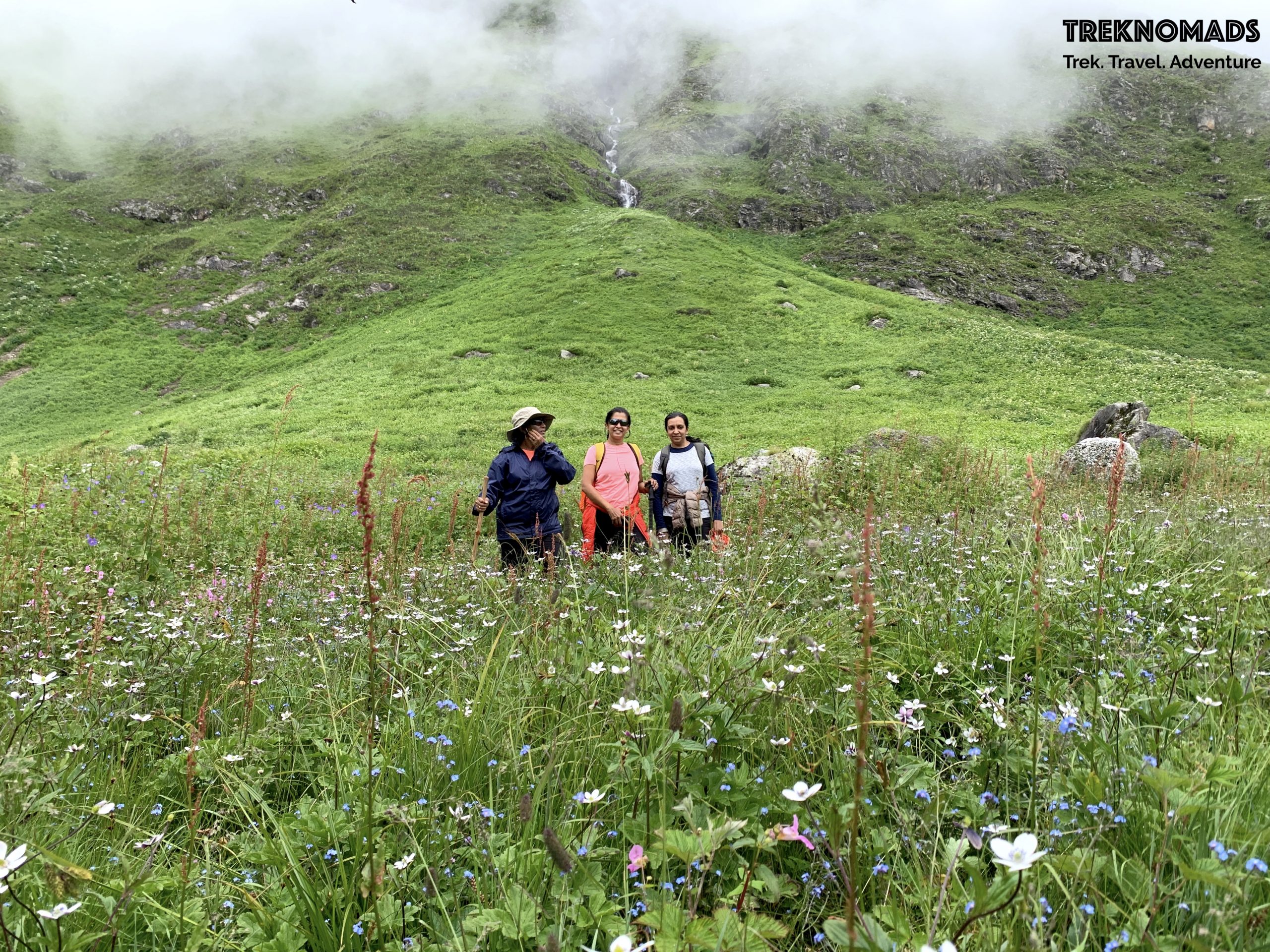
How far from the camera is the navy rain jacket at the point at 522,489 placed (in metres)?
7.55

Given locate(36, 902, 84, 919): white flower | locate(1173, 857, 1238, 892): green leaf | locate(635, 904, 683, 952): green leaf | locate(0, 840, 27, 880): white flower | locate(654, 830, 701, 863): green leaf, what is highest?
locate(0, 840, 27, 880): white flower

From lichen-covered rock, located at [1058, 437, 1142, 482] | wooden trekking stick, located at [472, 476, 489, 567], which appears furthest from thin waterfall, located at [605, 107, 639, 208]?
wooden trekking stick, located at [472, 476, 489, 567]

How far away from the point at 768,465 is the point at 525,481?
25.4ft

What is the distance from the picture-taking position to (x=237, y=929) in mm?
1943

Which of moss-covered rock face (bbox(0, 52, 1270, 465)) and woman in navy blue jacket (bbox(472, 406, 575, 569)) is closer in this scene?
woman in navy blue jacket (bbox(472, 406, 575, 569))

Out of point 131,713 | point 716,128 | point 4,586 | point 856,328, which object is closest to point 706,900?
point 131,713

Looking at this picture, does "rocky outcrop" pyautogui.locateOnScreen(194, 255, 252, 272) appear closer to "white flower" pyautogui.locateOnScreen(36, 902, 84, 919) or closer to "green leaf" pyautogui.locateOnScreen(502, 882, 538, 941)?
"white flower" pyautogui.locateOnScreen(36, 902, 84, 919)

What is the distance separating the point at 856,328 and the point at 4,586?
35.9 metres

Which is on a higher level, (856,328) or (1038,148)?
(1038,148)

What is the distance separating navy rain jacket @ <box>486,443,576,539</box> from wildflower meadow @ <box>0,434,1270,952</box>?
101 inches

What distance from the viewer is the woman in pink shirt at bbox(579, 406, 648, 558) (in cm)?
775

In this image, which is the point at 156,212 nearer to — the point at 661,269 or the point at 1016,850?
the point at 661,269

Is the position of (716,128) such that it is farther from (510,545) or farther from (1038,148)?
(510,545)

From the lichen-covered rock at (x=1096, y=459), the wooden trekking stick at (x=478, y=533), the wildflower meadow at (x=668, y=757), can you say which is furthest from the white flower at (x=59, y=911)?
the lichen-covered rock at (x=1096, y=459)
